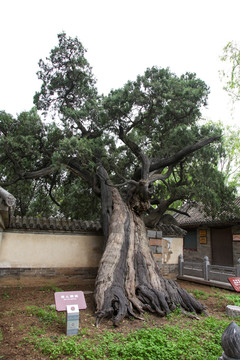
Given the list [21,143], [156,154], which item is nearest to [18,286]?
[21,143]

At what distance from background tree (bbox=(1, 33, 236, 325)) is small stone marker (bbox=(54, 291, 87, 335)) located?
4.16ft

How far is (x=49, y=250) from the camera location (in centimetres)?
806

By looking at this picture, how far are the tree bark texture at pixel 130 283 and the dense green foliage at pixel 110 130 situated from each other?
1.59m

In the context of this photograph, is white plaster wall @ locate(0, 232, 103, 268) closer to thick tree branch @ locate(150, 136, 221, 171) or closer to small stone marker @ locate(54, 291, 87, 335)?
thick tree branch @ locate(150, 136, 221, 171)

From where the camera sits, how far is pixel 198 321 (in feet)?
15.8

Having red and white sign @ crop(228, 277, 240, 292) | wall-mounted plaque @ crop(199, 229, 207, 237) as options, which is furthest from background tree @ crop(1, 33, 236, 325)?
wall-mounted plaque @ crop(199, 229, 207, 237)

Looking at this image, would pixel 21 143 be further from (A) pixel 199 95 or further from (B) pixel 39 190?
(A) pixel 199 95

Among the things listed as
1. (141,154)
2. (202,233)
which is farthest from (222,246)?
(141,154)

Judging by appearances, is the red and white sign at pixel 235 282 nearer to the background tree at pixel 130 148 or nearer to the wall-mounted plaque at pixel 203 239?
the background tree at pixel 130 148

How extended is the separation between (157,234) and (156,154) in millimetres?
2925

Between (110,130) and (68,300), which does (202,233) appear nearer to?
(110,130)

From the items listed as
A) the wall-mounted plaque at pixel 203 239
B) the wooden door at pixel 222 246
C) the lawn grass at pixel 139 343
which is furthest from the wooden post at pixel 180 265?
the lawn grass at pixel 139 343

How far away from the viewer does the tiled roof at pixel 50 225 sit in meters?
7.78

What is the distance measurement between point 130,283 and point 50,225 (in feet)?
11.7
